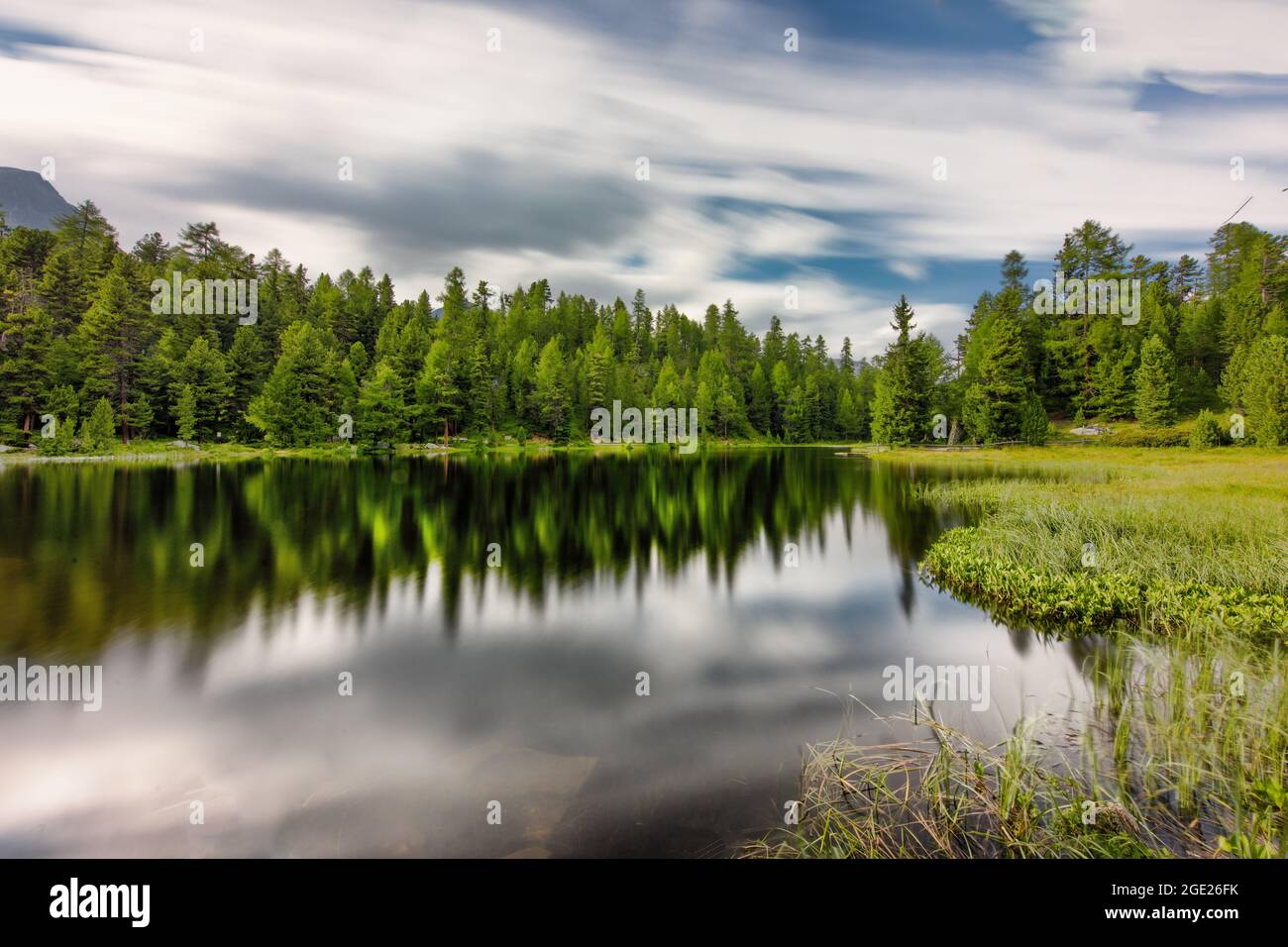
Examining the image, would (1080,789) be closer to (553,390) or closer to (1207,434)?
(1207,434)

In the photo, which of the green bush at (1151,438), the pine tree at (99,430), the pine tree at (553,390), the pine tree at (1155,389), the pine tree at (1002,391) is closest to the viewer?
the green bush at (1151,438)

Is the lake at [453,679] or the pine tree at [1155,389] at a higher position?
the pine tree at [1155,389]

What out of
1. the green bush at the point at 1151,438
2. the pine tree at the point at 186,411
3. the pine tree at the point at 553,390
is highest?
the pine tree at the point at 553,390

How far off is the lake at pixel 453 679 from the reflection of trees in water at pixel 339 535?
168mm

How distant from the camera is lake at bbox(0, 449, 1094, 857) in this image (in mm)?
5969

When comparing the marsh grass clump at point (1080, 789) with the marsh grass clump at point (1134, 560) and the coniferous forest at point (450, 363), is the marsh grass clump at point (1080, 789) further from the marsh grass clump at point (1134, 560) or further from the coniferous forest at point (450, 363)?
the coniferous forest at point (450, 363)

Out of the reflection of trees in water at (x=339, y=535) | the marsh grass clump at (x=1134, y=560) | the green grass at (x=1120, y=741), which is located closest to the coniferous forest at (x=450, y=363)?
the reflection of trees in water at (x=339, y=535)

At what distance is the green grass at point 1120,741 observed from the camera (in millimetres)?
5070

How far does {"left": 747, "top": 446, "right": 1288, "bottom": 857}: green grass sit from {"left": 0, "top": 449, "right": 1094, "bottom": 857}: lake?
71 cm

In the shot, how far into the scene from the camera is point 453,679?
31.8 ft

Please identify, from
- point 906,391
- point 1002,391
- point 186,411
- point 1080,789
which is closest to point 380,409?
point 186,411
